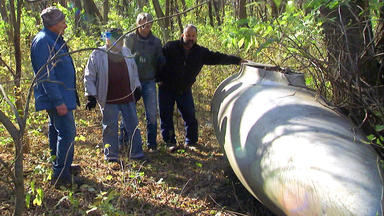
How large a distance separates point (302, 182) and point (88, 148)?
3598 millimetres

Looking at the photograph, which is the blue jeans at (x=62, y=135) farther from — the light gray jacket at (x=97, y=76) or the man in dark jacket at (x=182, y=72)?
the man in dark jacket at (x=182, y=72)

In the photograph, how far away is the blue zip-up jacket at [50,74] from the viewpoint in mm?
3438

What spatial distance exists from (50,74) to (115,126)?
1216 millimetres

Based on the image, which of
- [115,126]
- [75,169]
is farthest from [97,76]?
[75,169]

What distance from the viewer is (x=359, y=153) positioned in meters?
2.43

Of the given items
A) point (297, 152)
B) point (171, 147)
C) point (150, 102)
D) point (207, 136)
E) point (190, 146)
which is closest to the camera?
point (297, 152)

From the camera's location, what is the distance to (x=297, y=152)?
8.14 ft

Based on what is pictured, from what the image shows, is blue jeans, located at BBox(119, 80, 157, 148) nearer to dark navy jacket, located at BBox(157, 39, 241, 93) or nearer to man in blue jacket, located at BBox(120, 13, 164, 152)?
man in blue jacket, located at BBox(120, 13, 164, 152)

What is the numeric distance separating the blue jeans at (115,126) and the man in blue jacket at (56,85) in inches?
Result: 26.3

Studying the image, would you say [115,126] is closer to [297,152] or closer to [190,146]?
[190,146]

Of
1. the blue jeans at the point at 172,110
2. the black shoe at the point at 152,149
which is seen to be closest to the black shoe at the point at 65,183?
the black shoe at the point at 152,149

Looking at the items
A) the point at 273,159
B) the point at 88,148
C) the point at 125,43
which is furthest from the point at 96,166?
the point at 273,159

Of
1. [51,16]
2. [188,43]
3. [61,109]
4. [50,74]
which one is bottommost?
[61,109]

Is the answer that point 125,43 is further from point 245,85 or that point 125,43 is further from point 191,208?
point 191,208
